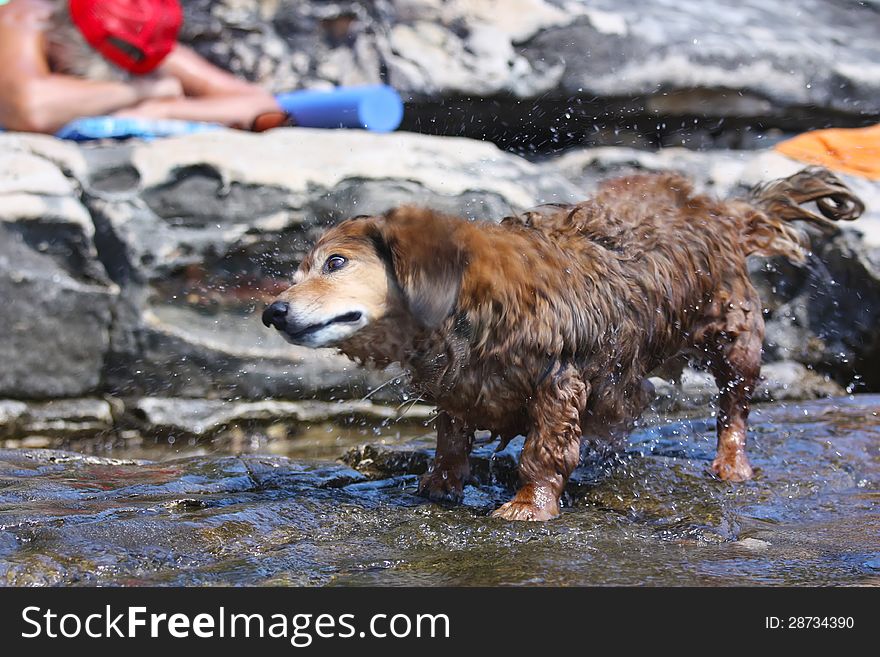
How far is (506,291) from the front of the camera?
13.5ft

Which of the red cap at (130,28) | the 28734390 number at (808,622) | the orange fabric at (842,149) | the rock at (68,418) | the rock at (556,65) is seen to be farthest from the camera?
the rock at (556,65)

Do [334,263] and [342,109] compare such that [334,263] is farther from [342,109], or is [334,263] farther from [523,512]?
[342,109]

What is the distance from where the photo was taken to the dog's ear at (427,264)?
4.02 metres

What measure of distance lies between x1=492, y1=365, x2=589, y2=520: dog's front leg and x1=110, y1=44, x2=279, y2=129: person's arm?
15.6ft

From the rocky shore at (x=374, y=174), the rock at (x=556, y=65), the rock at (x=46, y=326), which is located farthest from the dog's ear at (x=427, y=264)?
the rock at (x=556, y=65)

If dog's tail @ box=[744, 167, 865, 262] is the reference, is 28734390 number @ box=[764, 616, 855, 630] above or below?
below

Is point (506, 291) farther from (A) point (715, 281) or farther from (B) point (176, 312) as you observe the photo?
(B) point (176, 312)

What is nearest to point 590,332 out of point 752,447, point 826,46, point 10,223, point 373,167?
point 752,447

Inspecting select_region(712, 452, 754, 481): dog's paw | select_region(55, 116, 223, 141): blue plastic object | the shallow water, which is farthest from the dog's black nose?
select_region(55, 116, 223, 141): blue plastic object

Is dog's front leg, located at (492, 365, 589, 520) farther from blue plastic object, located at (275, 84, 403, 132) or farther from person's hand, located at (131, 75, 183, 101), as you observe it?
person's hand, located at (131, 75, 183, 101)

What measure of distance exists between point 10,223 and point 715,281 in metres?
4.10

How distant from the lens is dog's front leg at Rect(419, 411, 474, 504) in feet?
15.0

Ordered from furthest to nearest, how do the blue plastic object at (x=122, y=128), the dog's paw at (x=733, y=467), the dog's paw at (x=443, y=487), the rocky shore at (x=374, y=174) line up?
the blue plastic object at (x=122, y=128), the rocky shore at (x=374, y=174), the dog's paw at (x=733, y=467), the dog's paw at (x=443, y=487)

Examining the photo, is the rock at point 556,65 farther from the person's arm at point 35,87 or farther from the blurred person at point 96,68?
the person's arm at point 35,87
